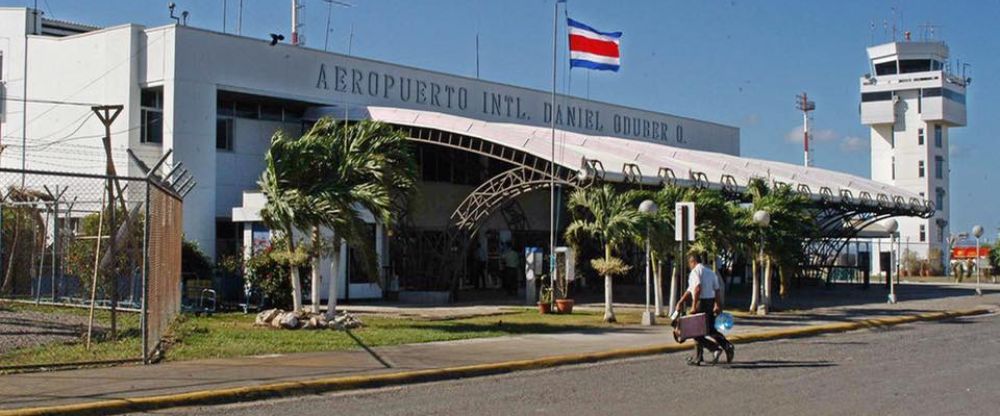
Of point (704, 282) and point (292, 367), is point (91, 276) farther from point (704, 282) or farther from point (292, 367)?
point (704, 282)

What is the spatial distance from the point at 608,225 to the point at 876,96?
71357 millimetres

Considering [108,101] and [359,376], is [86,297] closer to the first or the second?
[108,101]

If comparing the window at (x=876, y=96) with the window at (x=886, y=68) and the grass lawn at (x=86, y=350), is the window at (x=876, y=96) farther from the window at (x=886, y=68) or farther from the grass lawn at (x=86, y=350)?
the grass lawn at (x=86, y=350)

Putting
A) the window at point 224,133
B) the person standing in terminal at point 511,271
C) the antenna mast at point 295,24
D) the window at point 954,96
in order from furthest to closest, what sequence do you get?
1. the window at point 954,96
2. the antenna mast at point 295,24
3. the person standing in terminal at point 511,271
4. the window at point 224,133

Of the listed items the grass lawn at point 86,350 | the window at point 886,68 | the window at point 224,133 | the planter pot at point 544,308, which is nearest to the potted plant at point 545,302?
the planter pot at point 544,308

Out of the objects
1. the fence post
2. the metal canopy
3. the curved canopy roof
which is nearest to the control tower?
the curved canopy roof

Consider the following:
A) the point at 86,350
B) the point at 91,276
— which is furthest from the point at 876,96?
the point at 86,350

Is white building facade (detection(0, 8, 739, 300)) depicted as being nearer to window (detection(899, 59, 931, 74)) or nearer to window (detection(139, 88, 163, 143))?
window (detection(139, 88, 163, 143))

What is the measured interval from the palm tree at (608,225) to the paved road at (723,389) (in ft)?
19.4

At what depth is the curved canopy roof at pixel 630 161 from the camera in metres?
29.7

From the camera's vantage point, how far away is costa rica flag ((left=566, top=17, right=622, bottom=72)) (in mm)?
29000

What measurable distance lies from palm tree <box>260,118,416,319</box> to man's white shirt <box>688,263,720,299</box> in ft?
22.4

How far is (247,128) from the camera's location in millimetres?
33188

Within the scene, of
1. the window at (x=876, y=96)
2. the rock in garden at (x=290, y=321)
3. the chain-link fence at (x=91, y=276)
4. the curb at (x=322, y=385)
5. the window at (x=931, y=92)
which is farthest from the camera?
the window at (x=876, y=96)
